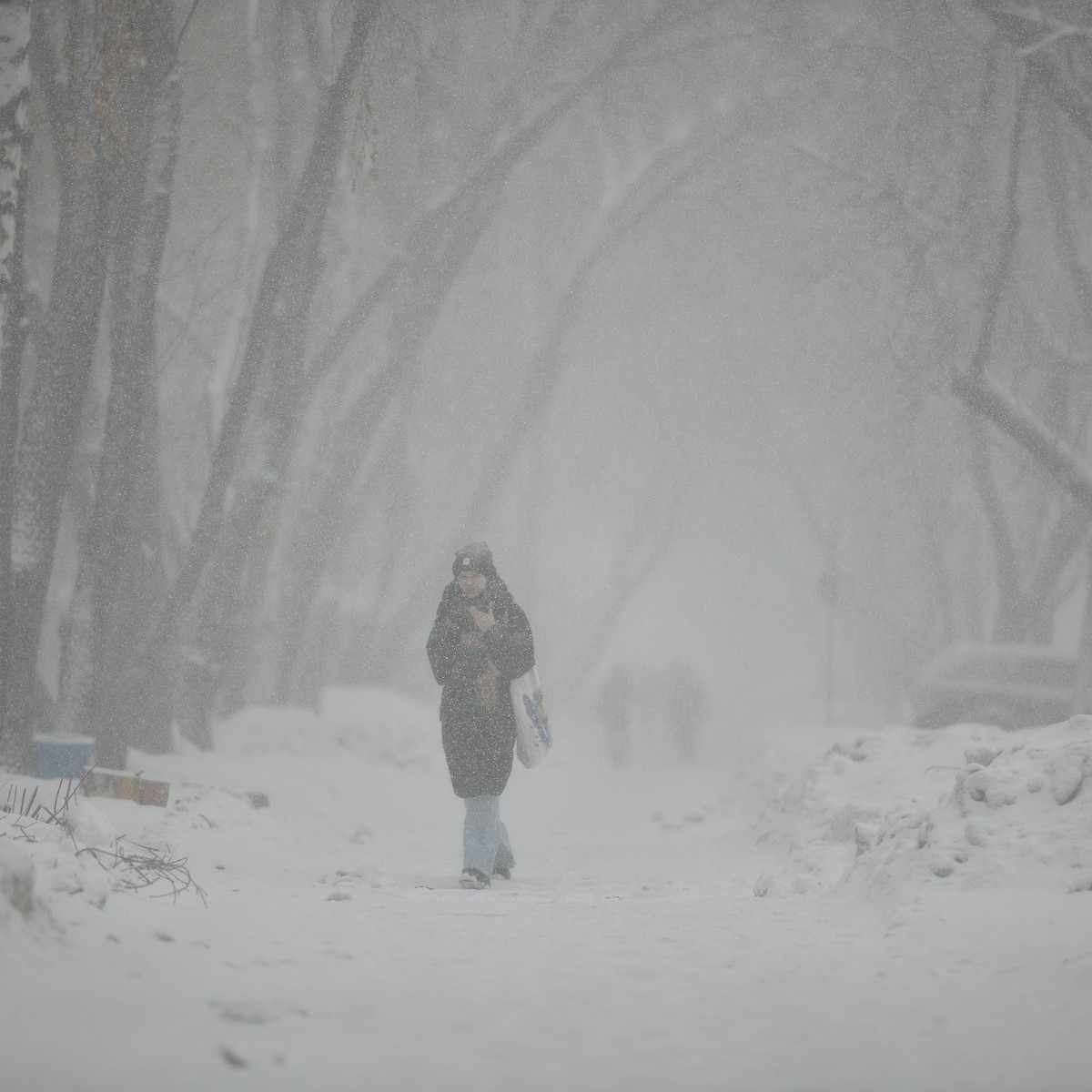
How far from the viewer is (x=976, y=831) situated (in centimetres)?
457

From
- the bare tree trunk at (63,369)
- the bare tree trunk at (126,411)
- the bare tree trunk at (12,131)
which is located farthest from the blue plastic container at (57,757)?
the bare tree trunk at (12,131)

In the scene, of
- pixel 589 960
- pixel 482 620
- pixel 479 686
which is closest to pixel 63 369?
pixel 482 620

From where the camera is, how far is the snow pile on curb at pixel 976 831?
4.37 metres

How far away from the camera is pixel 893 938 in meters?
3.93

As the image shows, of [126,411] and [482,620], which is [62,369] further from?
[482,620]

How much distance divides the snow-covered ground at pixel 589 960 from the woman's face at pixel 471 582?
1.50 m

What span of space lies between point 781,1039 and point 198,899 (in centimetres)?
230

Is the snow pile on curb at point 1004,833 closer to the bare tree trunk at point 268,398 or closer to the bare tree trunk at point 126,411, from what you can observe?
the bare tree trunk at point 126,411

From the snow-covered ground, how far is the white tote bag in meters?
0.70

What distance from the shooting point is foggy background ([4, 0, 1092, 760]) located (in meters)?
8.89

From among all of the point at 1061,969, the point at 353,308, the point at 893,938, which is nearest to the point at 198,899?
the point at 893,938

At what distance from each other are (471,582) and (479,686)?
0.54 meters

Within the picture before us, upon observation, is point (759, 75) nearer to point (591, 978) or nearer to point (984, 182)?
point (984, 182)

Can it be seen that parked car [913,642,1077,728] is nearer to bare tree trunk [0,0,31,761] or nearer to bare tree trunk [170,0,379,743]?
bare tree trunk [170,0,379,743]
